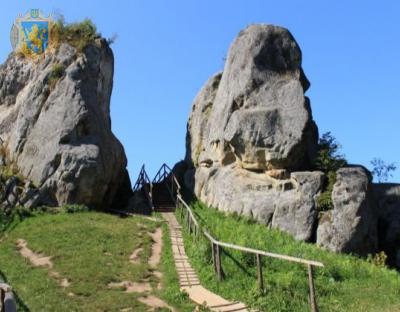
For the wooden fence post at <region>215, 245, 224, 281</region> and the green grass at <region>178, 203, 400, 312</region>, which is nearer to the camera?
the green grass at <region>178, 203, 400, 312</region>

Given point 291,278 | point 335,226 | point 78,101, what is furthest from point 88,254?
point 78,101

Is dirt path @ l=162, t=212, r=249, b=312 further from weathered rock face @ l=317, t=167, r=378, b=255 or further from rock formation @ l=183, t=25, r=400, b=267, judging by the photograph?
weathered rock face @ l=317, t=167, r=378, b=255

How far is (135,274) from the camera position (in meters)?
18.1

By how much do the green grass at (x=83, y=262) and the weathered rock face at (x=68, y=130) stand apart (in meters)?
2.85

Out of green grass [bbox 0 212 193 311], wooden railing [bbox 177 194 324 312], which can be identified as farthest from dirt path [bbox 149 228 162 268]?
wooden railing [bbox 177 194 324 312]

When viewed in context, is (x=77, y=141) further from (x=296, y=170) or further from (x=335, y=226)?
(x=335, y=226)

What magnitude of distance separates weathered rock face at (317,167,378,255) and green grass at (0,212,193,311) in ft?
23.2

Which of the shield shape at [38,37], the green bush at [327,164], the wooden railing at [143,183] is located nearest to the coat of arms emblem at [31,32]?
the shield shape at [38,37]

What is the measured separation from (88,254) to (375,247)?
495 inches

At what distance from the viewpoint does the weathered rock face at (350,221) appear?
22516 millimetres

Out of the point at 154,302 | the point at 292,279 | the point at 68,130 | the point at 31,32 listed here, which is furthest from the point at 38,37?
the point at 292,279

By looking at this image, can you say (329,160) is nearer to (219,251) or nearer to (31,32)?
(219,251)

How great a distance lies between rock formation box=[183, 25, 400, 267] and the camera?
76.6 ft

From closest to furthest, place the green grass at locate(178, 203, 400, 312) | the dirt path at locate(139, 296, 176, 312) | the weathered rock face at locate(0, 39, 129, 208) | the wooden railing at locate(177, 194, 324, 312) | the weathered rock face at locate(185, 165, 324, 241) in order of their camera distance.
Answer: the wooden railing at locate(177, 194, 324, 312)
the green grass at locate(178, 203, 400, 312)
the dirt path at locate(139, 296, 176, 312)
the weathered rock face at locate(185, 165, 324, 241)
the weathered rock face at locate(0, 39, 129, 208)
